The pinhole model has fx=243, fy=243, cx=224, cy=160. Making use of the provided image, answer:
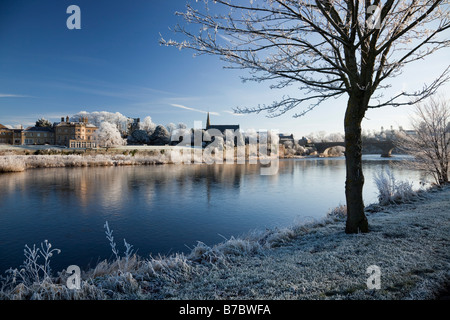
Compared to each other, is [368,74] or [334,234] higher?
[368,74]

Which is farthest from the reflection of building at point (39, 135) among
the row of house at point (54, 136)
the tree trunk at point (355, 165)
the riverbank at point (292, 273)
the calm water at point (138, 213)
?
the tree trunk at point (355, 165)

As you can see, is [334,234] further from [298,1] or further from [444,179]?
[444,179]

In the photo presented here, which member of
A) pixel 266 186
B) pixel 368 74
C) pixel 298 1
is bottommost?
pixel 266 186

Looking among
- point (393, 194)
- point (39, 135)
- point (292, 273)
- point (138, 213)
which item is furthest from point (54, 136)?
point (292, 273)

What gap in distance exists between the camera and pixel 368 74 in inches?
205

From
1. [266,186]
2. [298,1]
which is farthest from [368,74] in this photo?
[266,186]

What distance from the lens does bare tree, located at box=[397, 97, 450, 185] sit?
1364 centimetres

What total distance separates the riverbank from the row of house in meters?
53.6

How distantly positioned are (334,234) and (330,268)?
7.34 ft

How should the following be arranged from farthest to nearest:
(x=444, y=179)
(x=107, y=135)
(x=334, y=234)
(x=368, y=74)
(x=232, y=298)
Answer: (x=107, y=135) → (x=444, y=179) → (x=334, y=234) → (x=368, y=74) → (x=232, y=298)

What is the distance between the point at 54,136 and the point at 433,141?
63126 millimetres

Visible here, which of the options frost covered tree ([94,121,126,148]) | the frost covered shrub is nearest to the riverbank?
the frost covered shrub

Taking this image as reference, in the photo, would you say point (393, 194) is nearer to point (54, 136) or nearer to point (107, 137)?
point (107, 137)

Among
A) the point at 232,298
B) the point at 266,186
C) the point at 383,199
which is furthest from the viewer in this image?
the point at 266,186
